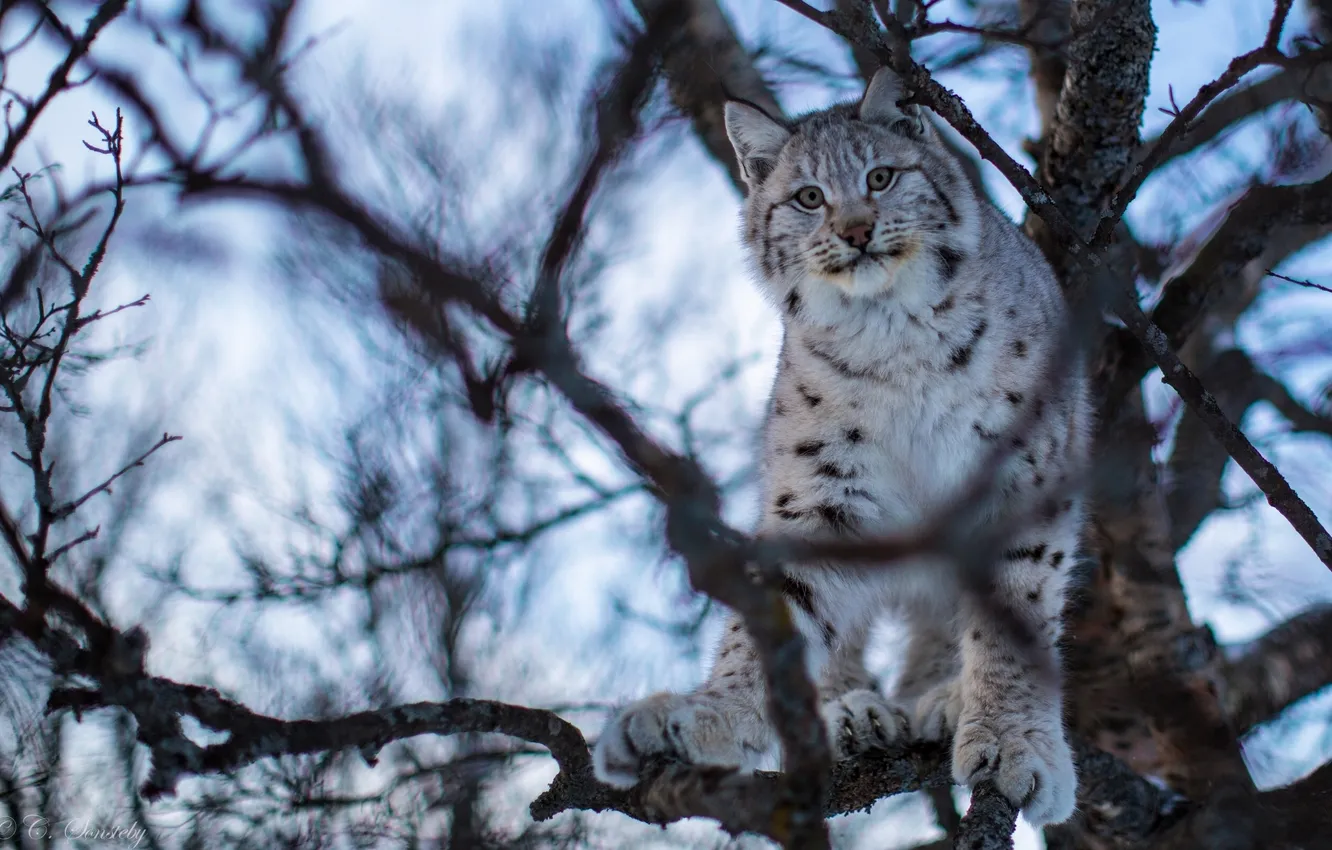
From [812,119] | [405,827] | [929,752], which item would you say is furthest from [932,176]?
[405,827]

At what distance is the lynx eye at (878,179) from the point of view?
4.86 meters

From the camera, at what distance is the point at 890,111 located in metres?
5.14

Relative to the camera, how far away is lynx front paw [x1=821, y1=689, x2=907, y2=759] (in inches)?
183

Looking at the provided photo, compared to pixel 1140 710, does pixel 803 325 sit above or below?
above

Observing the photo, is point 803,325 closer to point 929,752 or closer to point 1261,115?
point 929,752

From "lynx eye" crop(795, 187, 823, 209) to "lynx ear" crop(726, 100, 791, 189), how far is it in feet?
1.06

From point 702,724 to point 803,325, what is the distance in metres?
1.76

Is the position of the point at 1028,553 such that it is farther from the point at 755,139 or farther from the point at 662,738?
the point at 755,139

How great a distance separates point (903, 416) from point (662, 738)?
1612mm

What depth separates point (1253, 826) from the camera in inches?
154

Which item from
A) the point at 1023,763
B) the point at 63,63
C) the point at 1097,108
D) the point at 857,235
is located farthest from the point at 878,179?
the point at 63,63

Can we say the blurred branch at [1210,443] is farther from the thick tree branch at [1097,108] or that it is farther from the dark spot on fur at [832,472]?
the dark spot on fur at [832,472]

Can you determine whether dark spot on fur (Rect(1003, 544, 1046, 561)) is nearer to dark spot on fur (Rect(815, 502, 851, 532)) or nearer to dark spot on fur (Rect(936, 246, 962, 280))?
dark spot on fur (Rect(815, 502, 851, 532))

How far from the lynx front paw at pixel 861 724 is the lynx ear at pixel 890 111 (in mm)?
2402
